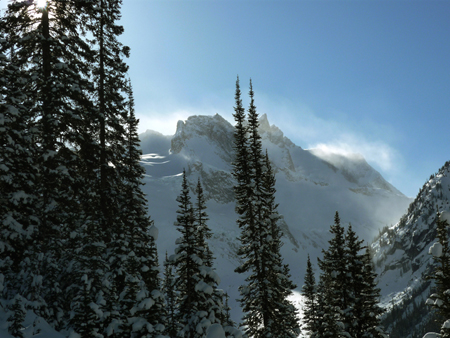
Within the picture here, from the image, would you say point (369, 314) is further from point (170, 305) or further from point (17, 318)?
point (17, 318)

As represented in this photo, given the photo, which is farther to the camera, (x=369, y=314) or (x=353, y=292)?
(x=353, y=292)

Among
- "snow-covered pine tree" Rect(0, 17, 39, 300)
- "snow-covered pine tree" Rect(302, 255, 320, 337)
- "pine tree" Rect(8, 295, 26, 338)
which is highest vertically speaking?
"snow-covered pine tree" Rect(0, 17, 39, 300)

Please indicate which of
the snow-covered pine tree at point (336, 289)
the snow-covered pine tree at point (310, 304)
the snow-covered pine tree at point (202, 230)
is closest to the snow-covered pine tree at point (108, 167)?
the snow-covered pine tree at point (202, 230)

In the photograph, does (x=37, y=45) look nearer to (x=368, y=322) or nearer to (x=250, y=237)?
(x=250, y=237)

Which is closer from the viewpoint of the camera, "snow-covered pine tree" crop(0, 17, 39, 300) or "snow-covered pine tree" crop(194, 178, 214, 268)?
"snow-covered pine tree" crop(0, 17, 39, 300)

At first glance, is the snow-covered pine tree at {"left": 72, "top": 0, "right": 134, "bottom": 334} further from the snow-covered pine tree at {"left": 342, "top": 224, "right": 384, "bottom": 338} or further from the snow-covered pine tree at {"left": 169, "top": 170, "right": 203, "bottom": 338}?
the snow-covered pine tree at {"left": 342, "top": 224, "right": 384, "bottom": 338}

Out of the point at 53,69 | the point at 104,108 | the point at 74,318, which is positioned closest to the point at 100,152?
the point at 104,108

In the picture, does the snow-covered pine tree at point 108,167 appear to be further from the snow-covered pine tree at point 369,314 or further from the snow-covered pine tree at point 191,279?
the snow-covered pine tree at point 369,314

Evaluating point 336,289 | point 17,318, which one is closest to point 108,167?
point 17,318

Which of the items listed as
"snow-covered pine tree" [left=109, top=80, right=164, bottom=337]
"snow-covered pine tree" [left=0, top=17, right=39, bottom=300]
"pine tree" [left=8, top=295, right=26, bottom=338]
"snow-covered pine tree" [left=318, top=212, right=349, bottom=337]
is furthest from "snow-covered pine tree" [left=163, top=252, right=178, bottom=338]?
"snow-covered pine tree" [left=318, top=212, right=349, bottom=337]

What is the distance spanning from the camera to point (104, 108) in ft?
63.6

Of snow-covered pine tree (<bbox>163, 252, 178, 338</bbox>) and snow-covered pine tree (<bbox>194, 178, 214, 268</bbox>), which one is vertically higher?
snow-covered pine tree (<bbox>194, 178, 214, 268</bbox>)

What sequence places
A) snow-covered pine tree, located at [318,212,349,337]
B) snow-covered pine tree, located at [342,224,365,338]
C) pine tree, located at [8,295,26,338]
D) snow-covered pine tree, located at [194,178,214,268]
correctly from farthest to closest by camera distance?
snow-covered pine tree, located at [194,178,214,268]
snow-covered pine tree, located at [318,212,349,337]
snow-covered pine tree, located at [342,224,365,338]
pine tree, located at [8,295,26,338]

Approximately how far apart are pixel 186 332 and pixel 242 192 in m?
9.08
